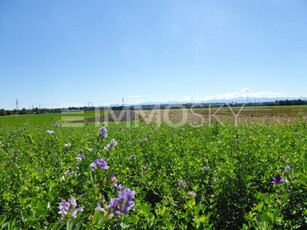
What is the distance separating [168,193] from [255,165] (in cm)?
112

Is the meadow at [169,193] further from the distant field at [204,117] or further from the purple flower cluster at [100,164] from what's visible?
the distant field at [204,117]

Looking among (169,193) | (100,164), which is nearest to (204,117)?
(169,193)

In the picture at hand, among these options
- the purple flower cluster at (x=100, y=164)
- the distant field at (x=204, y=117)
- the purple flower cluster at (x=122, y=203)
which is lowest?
the distant field at (x=204, y=117)

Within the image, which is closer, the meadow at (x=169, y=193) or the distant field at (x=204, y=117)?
the meadow at (x=169, y=193)

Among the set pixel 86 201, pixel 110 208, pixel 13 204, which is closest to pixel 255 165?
pixel 86 201

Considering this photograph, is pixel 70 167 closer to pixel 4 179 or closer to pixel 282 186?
pixel 4 179

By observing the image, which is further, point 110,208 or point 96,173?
point 96,173

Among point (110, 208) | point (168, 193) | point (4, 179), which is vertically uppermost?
point (110, 208)

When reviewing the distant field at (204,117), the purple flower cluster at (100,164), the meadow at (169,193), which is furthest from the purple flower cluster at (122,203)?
the distant field at (204,117)

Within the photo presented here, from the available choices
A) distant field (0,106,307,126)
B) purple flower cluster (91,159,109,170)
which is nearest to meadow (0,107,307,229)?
purple flower cluster (91,159,109,170)

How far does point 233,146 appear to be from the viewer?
430 centimetres

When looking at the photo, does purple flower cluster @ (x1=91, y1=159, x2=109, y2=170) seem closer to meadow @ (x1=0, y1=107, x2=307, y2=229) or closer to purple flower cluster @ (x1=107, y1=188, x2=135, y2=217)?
meadow @ (x1=0, y1=107, x2=307, y2=229)

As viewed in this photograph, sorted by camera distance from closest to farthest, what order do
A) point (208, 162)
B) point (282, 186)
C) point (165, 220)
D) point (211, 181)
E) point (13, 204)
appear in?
point (165, 220)
point (282, 186)
point (13, 204)
point (211, 181)
point (208, 162)

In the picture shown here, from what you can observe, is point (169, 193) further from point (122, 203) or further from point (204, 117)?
point (204, 117)
